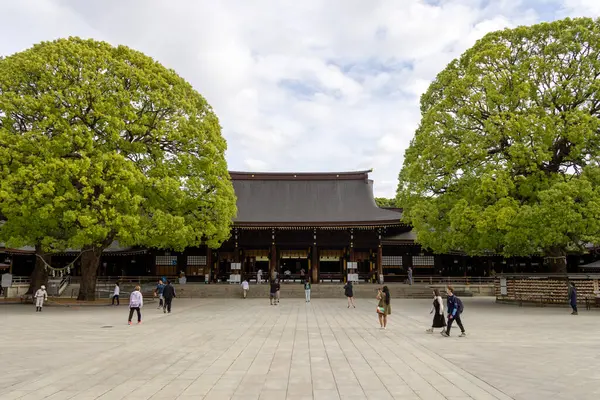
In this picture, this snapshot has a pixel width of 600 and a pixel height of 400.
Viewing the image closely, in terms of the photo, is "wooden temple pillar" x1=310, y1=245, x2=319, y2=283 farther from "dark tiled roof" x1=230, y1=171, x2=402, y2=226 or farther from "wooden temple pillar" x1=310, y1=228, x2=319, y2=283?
"dark tiled roof" x1=230, y1=171, x2=402, y2=226

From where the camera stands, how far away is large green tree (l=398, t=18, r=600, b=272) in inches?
810

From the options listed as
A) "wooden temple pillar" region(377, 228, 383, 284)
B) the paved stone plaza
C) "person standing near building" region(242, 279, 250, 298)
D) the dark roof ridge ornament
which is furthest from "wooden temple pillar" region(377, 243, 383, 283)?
the paved stone plaza

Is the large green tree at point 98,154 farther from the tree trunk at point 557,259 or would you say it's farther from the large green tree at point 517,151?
the tree trunk at point 557,259

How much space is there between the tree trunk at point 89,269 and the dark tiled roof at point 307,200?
11.2m

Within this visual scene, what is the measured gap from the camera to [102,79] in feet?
72.1

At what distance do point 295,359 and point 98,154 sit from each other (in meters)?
16.3

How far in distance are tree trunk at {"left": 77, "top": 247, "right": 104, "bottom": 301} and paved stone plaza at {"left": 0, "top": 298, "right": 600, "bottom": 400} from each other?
22.5 ft

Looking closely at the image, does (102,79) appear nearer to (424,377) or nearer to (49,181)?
(49,181)

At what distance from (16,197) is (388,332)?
57.3ft

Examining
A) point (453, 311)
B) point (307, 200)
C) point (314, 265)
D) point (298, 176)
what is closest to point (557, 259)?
point (453, 311)

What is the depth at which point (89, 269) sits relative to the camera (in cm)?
2428

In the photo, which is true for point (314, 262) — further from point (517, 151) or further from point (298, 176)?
point (517, 151)

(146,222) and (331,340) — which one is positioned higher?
(146,222)

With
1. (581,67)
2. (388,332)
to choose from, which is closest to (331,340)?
(388,332)
